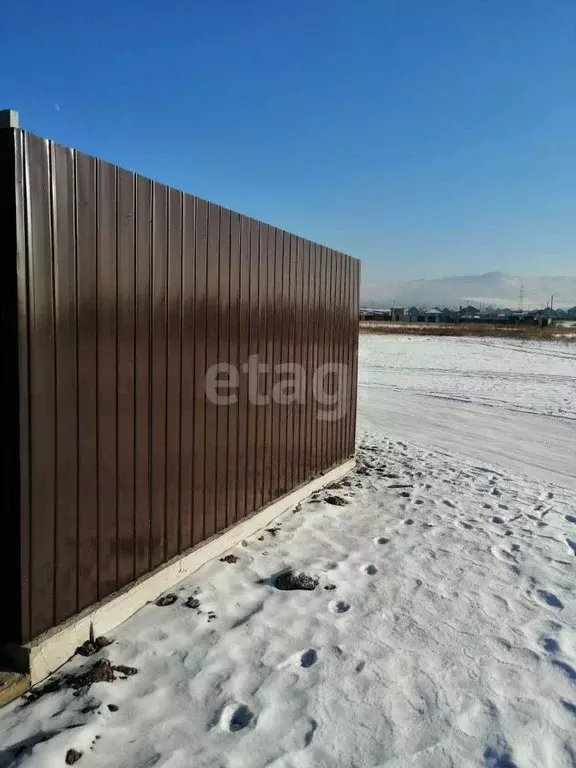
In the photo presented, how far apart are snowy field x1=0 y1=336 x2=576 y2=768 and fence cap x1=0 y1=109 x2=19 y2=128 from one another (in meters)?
2.69

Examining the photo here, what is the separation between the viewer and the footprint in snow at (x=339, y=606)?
381 centimetres

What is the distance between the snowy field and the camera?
259 cm

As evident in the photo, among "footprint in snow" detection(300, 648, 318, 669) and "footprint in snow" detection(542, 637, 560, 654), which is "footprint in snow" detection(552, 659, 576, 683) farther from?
"footprint in snow" detection(300, 648, 318, 669)

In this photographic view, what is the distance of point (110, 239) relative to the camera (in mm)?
3363

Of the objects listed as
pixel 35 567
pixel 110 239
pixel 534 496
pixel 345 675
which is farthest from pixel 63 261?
pixel 534 496

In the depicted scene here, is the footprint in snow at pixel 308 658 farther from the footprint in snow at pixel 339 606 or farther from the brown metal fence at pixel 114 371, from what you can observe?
the brown metal fence at pixel 114 371

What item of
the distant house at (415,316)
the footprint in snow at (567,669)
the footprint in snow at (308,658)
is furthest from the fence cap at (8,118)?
the distant house at (415,316)

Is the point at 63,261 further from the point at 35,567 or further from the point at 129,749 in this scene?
the point at 129,749

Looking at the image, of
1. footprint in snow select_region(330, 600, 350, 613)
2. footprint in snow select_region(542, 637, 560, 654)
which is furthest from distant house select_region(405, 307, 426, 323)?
footprint in snow select_region(542, 637, 560, 654)

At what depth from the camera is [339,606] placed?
387 cm

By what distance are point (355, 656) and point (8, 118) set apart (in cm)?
325

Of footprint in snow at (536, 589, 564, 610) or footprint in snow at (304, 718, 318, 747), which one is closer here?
footprint in snow at (304, 718, 318, 747)

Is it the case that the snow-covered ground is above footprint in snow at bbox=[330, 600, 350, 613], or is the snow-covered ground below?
above

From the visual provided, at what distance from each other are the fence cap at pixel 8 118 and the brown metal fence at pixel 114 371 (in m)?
0.05
